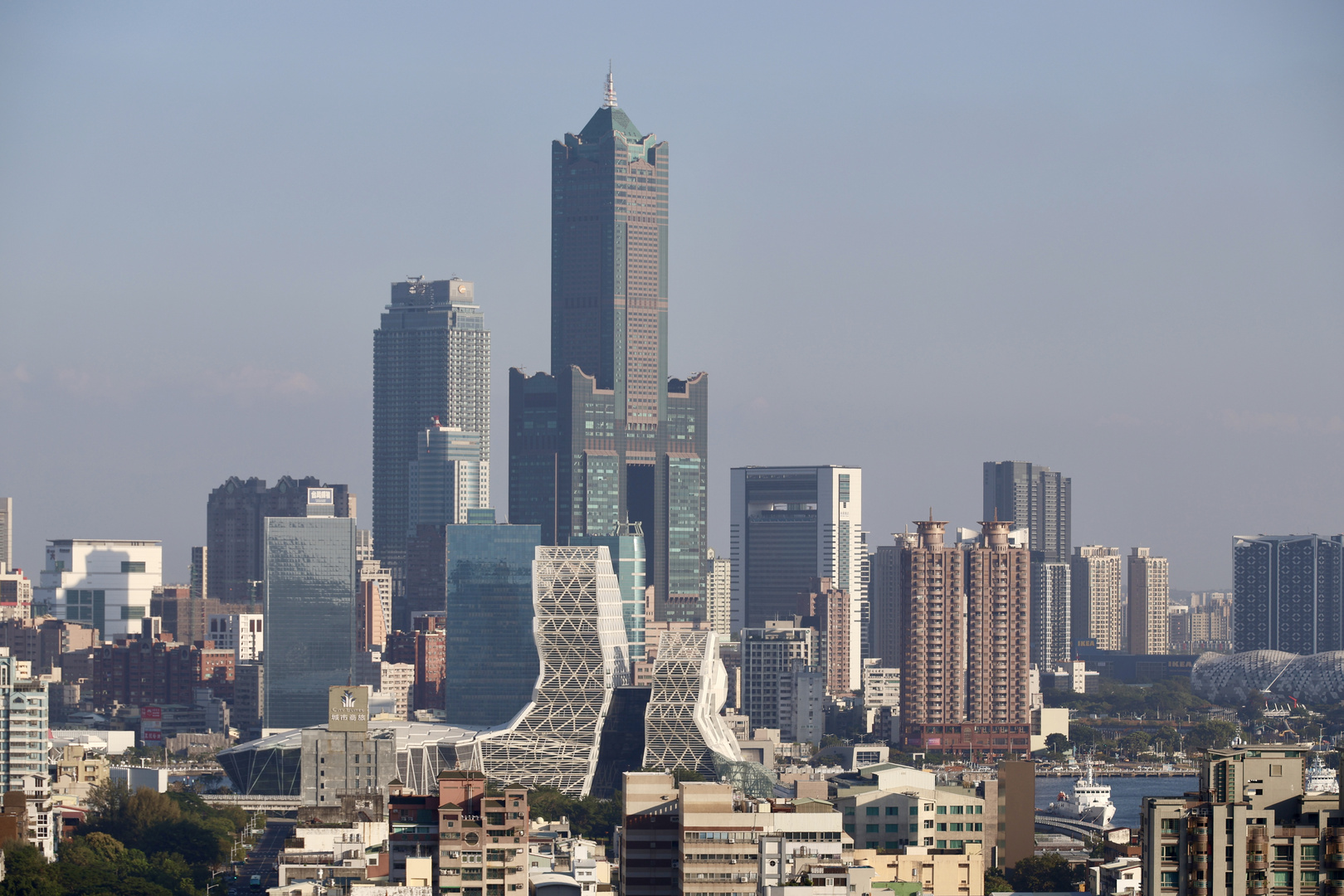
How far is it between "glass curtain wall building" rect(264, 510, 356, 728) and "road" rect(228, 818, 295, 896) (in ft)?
196

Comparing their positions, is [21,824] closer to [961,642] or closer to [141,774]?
[141,774]

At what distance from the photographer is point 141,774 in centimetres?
11231

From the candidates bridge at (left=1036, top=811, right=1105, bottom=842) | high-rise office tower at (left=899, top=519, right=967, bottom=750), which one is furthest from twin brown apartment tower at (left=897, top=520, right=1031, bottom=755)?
bridge at (left=1036, top=811, right=1105, bottom=842)

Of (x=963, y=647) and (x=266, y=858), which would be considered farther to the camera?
(x=963, y=647)

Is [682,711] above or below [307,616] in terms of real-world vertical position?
below

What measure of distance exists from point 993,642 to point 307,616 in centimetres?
4313

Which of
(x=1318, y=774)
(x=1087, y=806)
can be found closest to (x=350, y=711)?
(x=1087, y=806)

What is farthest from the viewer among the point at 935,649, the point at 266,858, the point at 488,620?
the point at 488,620

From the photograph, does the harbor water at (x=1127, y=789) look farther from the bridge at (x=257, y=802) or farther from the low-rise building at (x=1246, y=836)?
the low-rise building at (x=1246, y=836)

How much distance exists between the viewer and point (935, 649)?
478 feet

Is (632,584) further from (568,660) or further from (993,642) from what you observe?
(568,660)

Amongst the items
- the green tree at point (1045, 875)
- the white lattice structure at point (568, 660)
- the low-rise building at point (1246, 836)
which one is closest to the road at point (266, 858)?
the white lattice structure at point (568, 660)

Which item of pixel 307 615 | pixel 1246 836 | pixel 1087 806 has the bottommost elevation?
pixel 1087 806

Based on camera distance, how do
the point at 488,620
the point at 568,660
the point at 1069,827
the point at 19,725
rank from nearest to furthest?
the point at 19,725, the point at 1069,827, the point at 568,660, the point at 488,620
